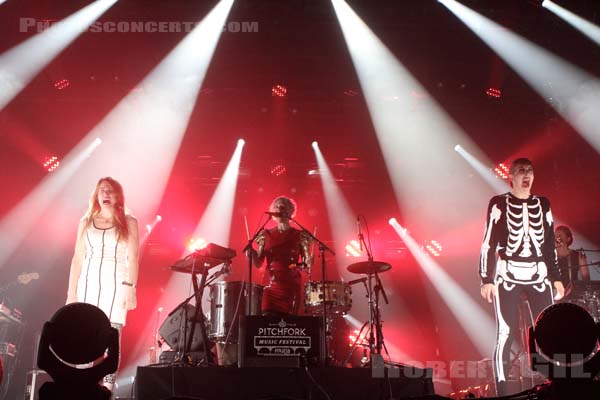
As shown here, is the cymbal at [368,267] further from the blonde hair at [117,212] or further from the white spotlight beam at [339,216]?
the white spotlight beam at [339,216]

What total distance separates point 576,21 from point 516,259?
6478 mm

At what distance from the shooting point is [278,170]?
1362 centimetres

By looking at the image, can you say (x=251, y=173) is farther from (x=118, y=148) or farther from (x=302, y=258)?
(x=302, y=258)

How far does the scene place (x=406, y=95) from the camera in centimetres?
1287

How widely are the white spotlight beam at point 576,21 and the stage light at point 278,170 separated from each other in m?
6.33

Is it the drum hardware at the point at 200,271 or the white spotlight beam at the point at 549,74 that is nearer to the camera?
the drum hardware at the point at 200,271

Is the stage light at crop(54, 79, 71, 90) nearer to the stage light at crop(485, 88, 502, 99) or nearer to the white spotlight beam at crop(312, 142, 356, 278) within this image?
the white spotlight beam at crop(312, 142, 356, 278)

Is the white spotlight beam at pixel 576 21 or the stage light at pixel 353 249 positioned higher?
the white spotlight beam at pixel 576 21

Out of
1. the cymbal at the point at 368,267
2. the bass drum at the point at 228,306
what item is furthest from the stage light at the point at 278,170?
the cymbal at the point at 368,267

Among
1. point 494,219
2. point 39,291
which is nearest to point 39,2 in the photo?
point 39,291

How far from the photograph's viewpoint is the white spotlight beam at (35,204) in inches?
463

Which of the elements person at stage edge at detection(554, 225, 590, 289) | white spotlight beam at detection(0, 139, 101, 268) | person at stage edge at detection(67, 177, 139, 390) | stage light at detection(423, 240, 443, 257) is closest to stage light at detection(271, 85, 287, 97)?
white spotlight beam at detection(0, 139, 101, 268)

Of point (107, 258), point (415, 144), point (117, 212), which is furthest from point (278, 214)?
point (415, 144)

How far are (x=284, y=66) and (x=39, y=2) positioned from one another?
4.66m
